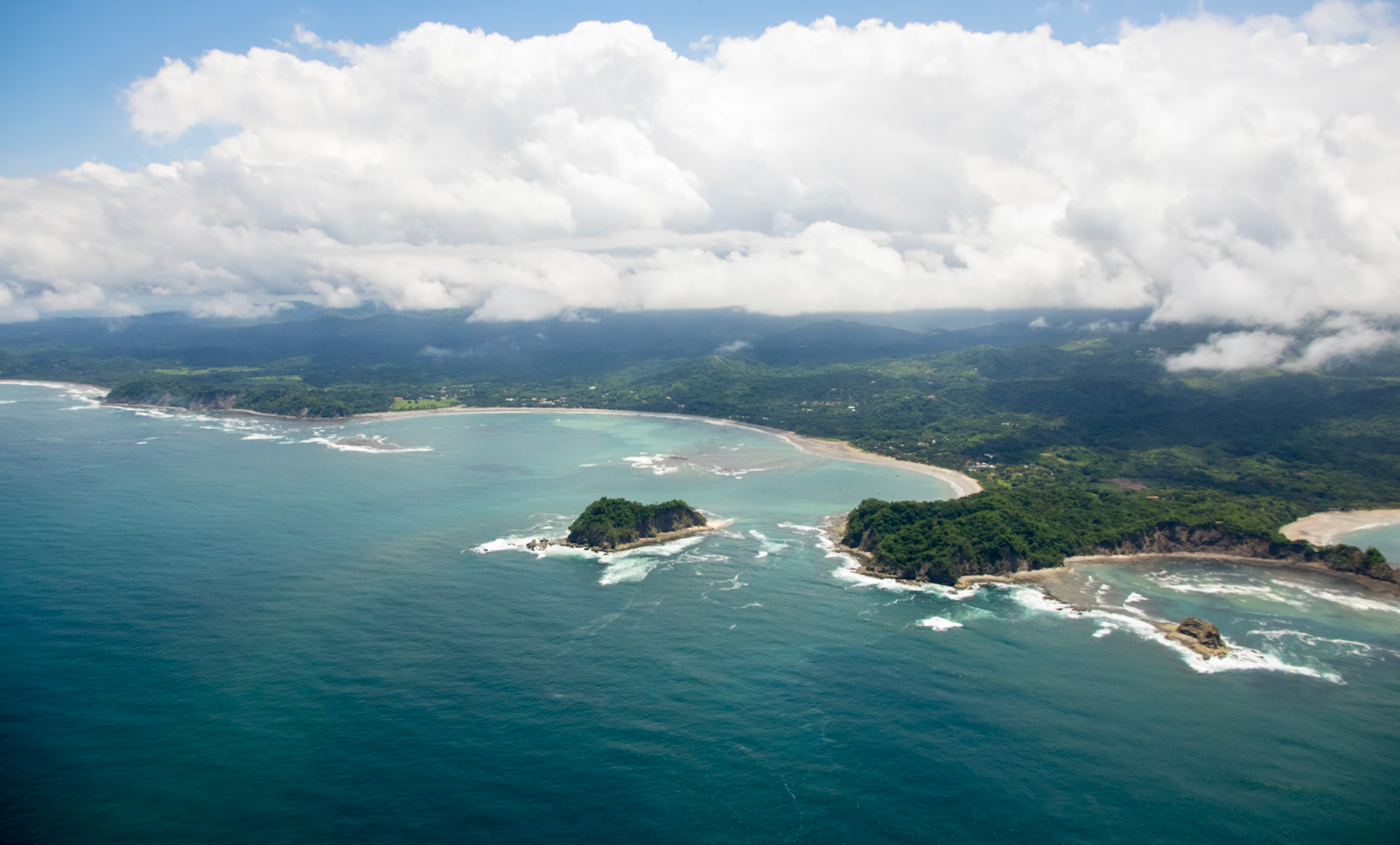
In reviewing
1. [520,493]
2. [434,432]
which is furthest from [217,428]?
[520,493]

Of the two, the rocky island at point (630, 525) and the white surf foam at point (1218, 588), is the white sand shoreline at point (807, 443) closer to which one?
the white surf foam at point (1218, 588)

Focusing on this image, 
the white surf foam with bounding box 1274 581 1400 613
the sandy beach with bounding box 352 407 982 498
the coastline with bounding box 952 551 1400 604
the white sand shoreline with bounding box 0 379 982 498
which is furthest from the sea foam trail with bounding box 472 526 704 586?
the white surf foam with bounding box 1274 581 1400 613

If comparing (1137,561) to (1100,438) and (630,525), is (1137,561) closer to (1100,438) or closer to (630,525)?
(630,525)

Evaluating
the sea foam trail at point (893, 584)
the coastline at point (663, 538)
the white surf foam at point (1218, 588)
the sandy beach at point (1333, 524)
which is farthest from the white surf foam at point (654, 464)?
the sandy beach at point (1333, 524)

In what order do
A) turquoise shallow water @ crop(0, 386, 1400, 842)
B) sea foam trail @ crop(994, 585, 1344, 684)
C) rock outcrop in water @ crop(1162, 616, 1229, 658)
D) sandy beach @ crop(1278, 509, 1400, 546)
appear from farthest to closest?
1. sandy beach @ crop(1278, 509, 1400, 546)
2. rock outcrop in water @ crop(1162, 616, 1229, 658)
3. sea foam trail @ crop(994, 585, 1344, 684)
4. turquoise shallow water @ crop(0, 386, 1400, 842)

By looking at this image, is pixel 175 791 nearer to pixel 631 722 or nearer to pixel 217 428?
pixel 631 722

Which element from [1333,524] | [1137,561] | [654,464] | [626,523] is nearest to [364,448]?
[654,464]

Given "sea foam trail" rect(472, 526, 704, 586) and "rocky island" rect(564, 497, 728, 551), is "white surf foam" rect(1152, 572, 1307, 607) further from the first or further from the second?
"sea foam trail" rect(472, 526, 704, 586)
